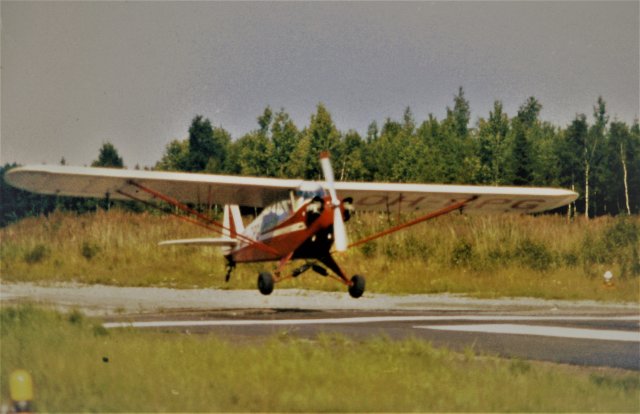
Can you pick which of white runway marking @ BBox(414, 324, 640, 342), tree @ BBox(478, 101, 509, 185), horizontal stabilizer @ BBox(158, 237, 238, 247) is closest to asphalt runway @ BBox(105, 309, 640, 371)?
white runway marking @ BBox(414, 324, 640, 342)

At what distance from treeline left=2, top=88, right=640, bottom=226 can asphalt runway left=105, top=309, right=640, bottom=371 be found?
6783 mm

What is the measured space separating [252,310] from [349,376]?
12.8 meters

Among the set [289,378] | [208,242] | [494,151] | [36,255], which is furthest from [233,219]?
[494,151]

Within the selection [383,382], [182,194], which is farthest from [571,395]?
[182,194]

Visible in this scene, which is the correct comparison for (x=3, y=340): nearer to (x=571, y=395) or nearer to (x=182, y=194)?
(x=571, y=395)

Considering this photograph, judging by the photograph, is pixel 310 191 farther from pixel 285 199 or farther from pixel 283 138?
pixel 283 138

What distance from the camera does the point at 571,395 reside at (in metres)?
9.74

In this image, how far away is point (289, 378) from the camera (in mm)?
9914

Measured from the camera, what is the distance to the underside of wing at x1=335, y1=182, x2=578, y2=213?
23.5 meters

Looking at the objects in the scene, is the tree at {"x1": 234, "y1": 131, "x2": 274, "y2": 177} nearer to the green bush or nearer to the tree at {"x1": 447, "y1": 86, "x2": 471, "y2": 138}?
the green bush

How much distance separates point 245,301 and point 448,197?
6.49 m

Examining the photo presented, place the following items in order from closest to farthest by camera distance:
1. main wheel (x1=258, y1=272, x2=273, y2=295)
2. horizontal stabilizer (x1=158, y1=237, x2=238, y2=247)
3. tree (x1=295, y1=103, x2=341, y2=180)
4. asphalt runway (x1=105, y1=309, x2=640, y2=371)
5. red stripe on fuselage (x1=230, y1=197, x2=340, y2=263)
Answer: asphalt runway (x1=105, y1=309, x2=640, y2=371)
main wheel (x1=258, y1=272, x2=273, y2=295)
red stripe on fuselage (x1=230, y1=197, x2=340, y2=263)
tree (x1=295, y1=103, x2=341, y2=180)
horizontal stabilizer (x1=158, y1=237, x2=238, y2=247)

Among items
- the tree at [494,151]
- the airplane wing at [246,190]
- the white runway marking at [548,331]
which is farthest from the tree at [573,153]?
the white runway marking at [548,331]

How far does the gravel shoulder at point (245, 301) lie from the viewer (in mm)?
23016
